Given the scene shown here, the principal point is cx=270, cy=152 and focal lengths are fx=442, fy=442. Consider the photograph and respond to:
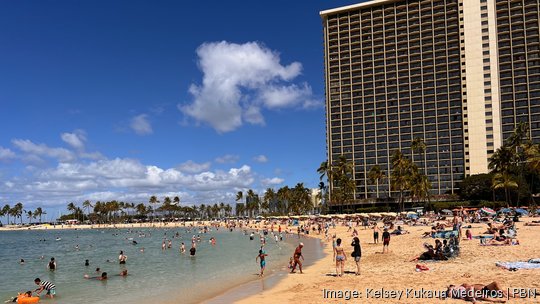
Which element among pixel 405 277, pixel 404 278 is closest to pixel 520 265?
pixel 405 277

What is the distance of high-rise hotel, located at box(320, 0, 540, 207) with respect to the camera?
116m

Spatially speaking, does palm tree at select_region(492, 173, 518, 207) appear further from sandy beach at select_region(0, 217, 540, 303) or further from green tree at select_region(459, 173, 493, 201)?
sandy beach at select_region(0, 217, 540, 303)

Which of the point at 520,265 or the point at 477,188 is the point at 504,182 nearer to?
the point at 477,188

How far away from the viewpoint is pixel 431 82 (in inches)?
4840

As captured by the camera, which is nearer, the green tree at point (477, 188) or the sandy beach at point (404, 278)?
the sandy beach at point (404, 278)

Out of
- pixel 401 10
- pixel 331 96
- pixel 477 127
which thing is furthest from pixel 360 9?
pixel 477 127

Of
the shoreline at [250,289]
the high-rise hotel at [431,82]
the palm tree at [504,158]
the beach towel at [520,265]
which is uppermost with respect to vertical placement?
the high-rise hotel at [431,82]

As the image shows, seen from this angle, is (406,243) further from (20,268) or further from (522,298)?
(20,268)

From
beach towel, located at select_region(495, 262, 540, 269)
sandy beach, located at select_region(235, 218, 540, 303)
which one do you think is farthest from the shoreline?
beach towel, located at select_region(495, 262, 540, 269)

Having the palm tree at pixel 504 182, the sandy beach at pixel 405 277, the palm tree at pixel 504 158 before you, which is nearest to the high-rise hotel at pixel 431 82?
the palm tree at pixel 504 158

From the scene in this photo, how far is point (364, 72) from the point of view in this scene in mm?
131000

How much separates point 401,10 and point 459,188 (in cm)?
5404

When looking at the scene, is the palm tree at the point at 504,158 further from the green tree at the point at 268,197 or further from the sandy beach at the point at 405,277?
the green tree at the point at 268,197

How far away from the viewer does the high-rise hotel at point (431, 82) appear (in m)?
116
